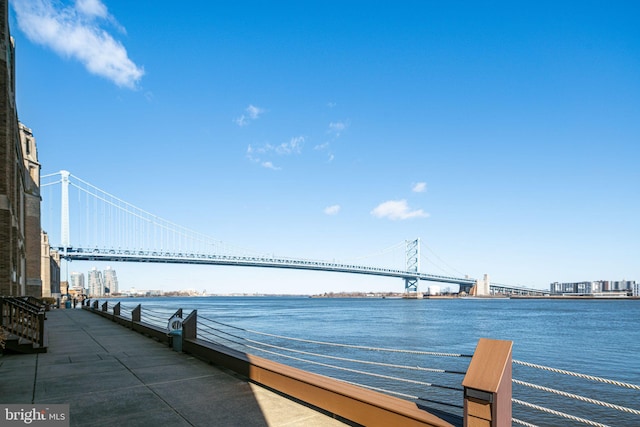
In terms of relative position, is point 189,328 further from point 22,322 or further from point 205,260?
point 205,260

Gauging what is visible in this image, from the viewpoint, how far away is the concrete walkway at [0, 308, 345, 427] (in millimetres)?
5633

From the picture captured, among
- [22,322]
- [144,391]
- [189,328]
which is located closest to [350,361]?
[189,328]

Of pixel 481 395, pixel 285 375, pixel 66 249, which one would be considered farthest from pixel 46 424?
pixel 66 249

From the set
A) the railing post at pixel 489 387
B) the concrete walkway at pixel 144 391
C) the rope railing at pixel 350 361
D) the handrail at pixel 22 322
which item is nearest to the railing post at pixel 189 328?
the rope railing at pixel 350 361

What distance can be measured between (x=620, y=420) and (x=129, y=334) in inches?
649

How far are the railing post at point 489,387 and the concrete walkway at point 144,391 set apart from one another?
207 cm

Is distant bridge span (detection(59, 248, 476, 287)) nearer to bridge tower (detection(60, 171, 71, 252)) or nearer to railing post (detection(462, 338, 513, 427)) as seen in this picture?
bridge tower (detection(60, 171, 71, 252))

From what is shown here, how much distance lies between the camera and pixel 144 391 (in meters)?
7.01

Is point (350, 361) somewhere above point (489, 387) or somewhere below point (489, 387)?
below

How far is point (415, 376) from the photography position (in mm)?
18234

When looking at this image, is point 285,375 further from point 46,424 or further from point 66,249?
point 66,249

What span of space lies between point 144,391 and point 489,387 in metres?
5.73

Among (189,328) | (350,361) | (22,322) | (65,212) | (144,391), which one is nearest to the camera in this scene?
(144,391)

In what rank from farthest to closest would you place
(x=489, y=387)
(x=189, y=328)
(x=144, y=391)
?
Result: (x=189, y=328) → (x=144, y=391) → (x=489, y=387)
